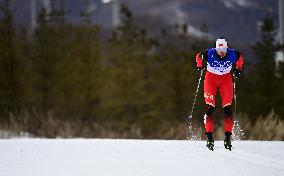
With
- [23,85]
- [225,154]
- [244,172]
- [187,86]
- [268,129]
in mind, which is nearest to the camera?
[244,172]

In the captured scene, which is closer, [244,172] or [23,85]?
[244,172]

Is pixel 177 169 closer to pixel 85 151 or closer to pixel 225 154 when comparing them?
pixel 225 154

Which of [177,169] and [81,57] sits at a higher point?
[177,169]

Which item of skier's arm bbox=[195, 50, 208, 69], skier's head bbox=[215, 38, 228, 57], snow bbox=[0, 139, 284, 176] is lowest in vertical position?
snow bbox=[0, 139, 284, 176]

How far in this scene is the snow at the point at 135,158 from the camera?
14.9 ft

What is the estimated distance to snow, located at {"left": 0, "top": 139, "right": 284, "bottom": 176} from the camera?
4539 millimetres

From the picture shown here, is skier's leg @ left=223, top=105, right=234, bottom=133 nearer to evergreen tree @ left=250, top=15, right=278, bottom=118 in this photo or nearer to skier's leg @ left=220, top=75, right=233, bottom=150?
skier's leg @ left=220, top=75, right=233, bottom=150

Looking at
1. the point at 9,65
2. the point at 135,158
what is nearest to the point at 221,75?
the point at 135,158

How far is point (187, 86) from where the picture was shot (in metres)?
29.7

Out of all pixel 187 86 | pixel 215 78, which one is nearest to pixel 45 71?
pixel 187 86

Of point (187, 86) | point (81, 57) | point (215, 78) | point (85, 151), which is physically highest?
point (215, 78)

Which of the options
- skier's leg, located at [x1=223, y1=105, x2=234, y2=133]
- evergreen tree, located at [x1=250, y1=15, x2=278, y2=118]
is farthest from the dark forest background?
skier's leg, located at [x1=223, y1=105, x2=234, y2=133]

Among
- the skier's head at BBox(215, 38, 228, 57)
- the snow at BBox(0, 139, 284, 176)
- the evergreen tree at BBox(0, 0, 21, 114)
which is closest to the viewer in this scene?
the snow at BBox(0, 139, 284, 176)

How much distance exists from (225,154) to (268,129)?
572 centimetres
